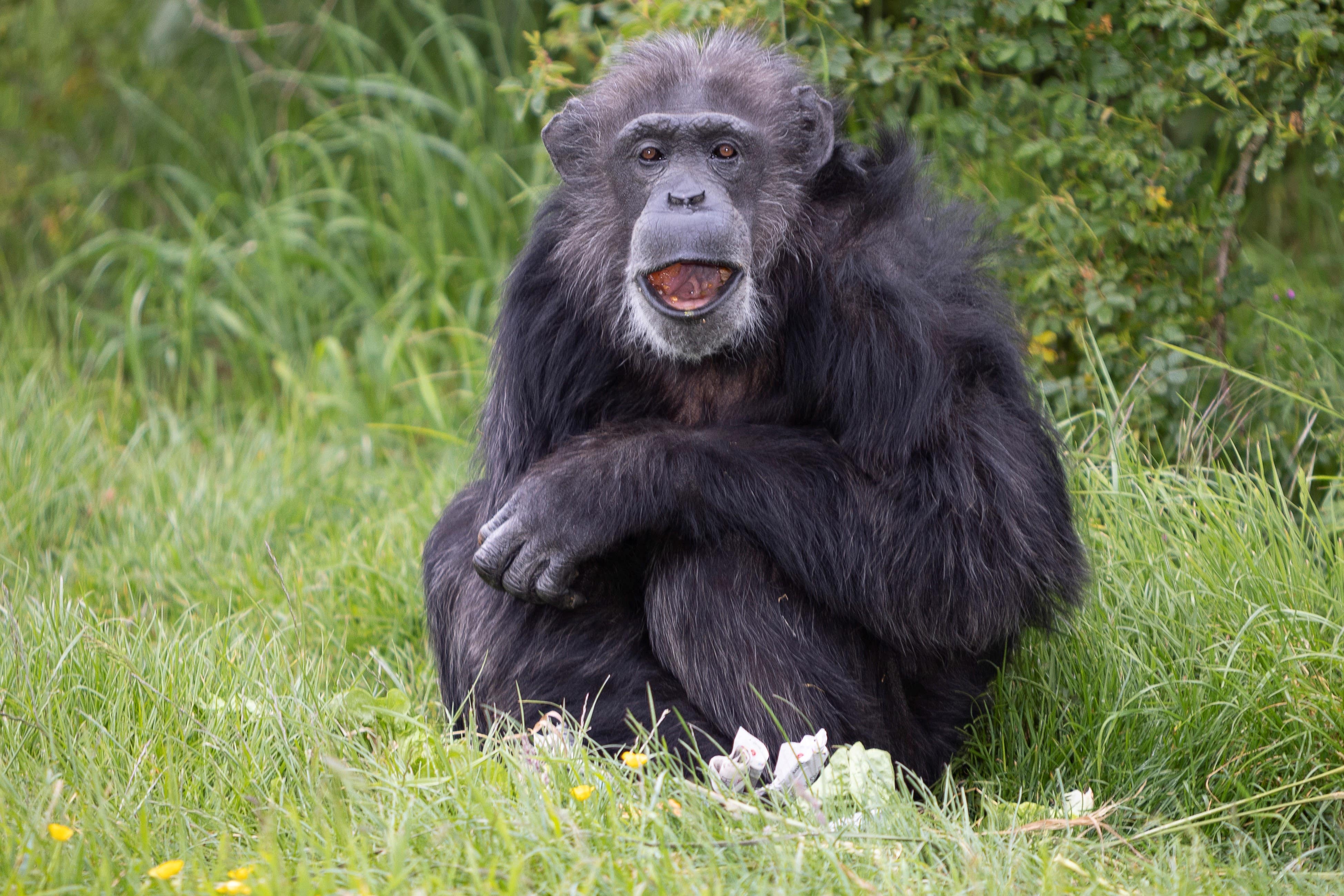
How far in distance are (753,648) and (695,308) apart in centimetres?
84

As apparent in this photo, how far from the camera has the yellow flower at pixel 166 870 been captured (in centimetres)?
238

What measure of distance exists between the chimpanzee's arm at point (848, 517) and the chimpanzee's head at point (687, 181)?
0.33 m

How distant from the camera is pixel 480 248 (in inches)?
271

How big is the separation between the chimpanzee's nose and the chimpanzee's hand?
71cm

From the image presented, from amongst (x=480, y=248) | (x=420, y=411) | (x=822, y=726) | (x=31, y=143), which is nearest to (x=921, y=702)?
(x=822, y=726)

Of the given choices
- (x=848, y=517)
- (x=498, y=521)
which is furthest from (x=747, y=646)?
(x=498, y=521)

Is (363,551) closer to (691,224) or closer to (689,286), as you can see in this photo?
(689,286)

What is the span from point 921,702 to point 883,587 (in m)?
0.52

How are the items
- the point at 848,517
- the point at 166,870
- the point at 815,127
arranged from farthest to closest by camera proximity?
the point at 815,127, the point at 848,517, the point at 166,870

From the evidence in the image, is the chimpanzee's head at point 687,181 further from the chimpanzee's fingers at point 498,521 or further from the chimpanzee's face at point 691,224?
the chimpanzee's fingers at point 498,521

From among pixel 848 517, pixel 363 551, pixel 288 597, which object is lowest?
pixel 363 551

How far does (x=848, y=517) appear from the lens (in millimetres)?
3266

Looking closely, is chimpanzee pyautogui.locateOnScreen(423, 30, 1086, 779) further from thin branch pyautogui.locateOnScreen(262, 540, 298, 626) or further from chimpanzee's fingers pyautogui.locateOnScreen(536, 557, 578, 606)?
thin branch pyautogui.locateOnScreen(262, 540, 298, 626)

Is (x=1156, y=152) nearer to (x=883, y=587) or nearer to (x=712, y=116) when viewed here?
(x=712, y=116)
